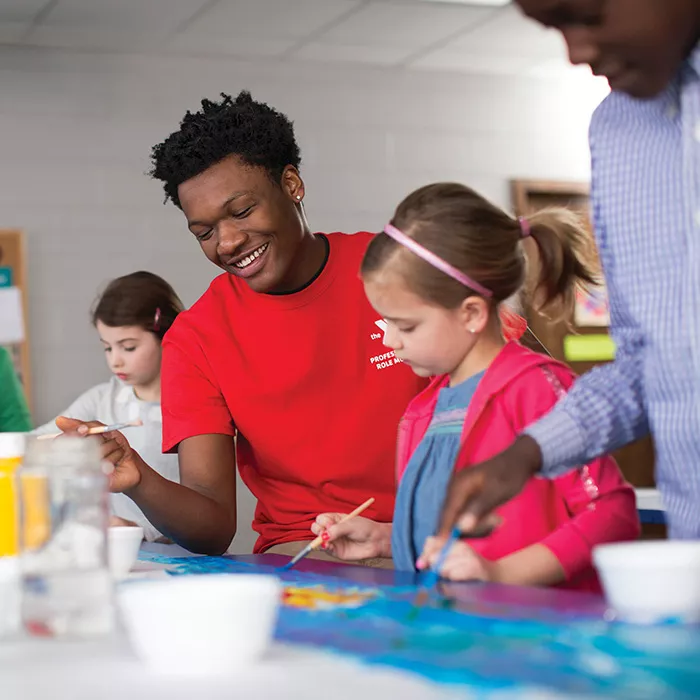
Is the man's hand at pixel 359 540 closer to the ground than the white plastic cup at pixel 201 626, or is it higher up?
closer to the ground

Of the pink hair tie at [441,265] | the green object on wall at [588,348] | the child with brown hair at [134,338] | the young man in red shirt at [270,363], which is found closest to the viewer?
the pink hair tie at [441,265]

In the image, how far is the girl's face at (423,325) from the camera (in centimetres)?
163

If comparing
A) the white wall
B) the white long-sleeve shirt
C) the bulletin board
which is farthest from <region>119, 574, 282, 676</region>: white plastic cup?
the bulletin board

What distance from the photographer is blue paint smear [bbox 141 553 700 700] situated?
0.76 m

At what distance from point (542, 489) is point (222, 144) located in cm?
90

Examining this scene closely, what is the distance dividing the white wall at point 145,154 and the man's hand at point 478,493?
3105 mm

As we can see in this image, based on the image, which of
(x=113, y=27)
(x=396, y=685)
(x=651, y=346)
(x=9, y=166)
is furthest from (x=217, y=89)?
(x=396, y=685)

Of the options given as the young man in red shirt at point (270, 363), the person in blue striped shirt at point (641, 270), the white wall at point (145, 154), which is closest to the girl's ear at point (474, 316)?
the person in blue striped shirt at point (641, 270)

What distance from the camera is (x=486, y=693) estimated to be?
744mm

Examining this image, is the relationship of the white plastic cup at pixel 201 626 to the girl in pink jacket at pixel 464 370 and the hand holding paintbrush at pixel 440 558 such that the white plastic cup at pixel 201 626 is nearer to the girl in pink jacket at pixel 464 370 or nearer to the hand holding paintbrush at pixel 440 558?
the hand holding paintbrush at pixel 440 558

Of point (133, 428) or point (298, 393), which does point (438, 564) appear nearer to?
point (298, 393)

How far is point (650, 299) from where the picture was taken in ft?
4.26

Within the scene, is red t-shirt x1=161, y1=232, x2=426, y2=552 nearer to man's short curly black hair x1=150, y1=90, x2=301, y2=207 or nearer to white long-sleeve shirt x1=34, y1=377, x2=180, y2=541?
man's short curly black hair x1=150, y1=90, x2=301, y2=207

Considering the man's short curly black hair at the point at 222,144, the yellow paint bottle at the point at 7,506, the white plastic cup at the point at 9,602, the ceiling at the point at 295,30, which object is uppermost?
the ceiling at the point at 295,30
